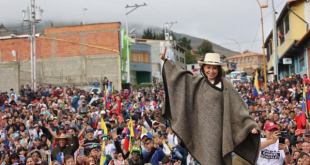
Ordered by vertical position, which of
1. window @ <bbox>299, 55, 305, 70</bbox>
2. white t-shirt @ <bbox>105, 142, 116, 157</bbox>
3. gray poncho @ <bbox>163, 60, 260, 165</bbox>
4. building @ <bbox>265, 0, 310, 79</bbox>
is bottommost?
white t-shirt @ <bbox>105, 142, 116, 157</bbox>

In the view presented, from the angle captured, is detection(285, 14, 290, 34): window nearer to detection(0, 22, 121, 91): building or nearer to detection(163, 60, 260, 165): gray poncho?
detection(0, 22, 121, 91): building

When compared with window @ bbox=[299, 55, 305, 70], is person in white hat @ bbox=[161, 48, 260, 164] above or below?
below

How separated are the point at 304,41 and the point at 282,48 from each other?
12.0 metres

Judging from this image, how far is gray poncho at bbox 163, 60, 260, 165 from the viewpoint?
5.75 metres

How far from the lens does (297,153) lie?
1002cm

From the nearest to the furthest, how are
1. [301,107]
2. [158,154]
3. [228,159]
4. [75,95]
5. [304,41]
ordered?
[228,159] → [158,154] → [301,107] → [75,95] → [304,41]

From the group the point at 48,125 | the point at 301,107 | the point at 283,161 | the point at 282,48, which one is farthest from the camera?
the point at 282,48

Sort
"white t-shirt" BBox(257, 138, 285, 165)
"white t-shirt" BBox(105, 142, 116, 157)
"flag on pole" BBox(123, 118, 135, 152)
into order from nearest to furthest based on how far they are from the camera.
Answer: "white t-shirt" BBox(257, 138, 285, 165), "white t-shirt" BBox(105, 142, 116, 157), "flag on pole" BBox(123, 118, 135, 152)

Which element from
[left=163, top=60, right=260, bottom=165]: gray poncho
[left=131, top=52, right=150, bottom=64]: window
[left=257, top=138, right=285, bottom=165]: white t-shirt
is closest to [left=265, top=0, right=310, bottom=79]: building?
[left=257, top=138, right=285, bottom=165]: white t-shirt

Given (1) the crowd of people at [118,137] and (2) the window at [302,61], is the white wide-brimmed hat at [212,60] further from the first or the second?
(2) the window at [302,61]

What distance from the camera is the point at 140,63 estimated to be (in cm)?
7138

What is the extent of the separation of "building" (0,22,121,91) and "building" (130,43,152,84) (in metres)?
13.9

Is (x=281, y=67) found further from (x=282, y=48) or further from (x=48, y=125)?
(x=48, y=125)

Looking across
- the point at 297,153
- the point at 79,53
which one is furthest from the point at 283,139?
the point at 79,53
